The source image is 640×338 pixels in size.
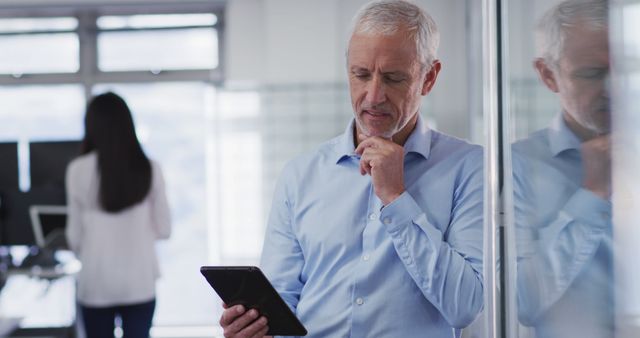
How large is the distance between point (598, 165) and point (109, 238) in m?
2.51

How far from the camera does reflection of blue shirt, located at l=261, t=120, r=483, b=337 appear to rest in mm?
1289

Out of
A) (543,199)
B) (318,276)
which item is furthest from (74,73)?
(543,199)

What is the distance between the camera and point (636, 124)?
2.06 feet

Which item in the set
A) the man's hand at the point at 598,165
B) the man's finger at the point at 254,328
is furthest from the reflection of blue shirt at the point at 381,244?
the man's hand at the point at 598,165

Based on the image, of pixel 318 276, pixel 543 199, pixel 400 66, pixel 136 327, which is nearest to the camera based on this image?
pixel 543 199

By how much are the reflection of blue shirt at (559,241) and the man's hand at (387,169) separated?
276 mm

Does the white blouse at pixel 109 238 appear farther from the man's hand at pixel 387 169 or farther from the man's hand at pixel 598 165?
the man's hand at pixel 598 165

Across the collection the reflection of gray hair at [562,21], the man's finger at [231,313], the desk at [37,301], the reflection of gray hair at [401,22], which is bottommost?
the desk at [37,301]

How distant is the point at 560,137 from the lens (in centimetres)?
83

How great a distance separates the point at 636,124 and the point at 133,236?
2569mm

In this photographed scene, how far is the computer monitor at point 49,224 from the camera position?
4.07 meters

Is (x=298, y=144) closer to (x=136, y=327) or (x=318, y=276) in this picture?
(x=136, y=327)

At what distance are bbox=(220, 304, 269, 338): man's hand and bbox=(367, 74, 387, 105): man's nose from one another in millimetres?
412

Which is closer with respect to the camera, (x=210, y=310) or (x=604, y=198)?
(x=604, y=198)
